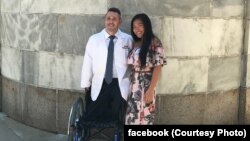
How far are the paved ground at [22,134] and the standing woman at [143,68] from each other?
3.19 ft

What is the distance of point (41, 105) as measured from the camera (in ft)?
22.2

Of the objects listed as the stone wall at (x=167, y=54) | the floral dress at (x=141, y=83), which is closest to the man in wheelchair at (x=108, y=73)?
the floral dress at (x=141, y=83)

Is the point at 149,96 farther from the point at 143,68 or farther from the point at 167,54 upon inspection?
the point at 167,54

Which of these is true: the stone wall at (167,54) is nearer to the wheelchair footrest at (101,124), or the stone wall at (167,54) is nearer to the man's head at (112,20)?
the man's head at (112,20)

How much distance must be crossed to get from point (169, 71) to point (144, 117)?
1261mm

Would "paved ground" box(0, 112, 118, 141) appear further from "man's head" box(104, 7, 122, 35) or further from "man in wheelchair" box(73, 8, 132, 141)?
"man's head" box(104, 7, 122, 35)

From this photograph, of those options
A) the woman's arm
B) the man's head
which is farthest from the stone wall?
the woman's arm

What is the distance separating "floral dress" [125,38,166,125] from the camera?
5105 mm

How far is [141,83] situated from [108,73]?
433 millimetres

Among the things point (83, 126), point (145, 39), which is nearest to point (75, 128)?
point (83, 126)

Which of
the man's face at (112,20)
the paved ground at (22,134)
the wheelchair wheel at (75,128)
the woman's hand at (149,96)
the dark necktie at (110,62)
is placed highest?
the man's face at (112,20)

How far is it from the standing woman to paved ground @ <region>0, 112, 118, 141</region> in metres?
0.97

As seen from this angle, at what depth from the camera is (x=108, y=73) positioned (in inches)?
210

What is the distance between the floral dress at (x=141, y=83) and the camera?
5105 millimetres
